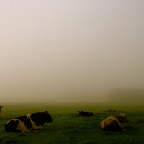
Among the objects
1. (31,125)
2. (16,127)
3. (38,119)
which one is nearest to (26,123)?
(31,125)

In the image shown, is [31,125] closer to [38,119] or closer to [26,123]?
[26,123]

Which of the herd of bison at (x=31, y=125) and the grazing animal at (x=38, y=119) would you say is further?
the grazing animal at (x=38, y=119)

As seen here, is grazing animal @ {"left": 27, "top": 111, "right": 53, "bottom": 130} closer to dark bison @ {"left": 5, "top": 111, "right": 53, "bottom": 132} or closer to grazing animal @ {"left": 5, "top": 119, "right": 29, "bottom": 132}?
dark bison @ {"left": 5, "top": 111, "right": 53, "bottom": 132}

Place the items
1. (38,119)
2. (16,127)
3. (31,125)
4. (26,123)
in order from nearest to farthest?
(16,127) < (26,123) < (31,125) < (38,119)

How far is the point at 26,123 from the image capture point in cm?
1137

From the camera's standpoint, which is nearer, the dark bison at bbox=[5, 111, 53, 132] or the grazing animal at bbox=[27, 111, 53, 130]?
the dark bison at bbox=[5, 111, 53, 132]

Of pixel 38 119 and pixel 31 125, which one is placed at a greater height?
pixel 38 119

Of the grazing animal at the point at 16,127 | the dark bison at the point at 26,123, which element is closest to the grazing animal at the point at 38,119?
the dark bison at the point at 26,123

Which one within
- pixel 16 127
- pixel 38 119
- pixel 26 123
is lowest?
pixel 16 127

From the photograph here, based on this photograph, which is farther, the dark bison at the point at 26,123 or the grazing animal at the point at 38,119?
the grazing animal at the point at 38,119

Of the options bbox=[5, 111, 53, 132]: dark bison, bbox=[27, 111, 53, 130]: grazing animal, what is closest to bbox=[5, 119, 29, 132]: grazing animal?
bbox=[5, 111, 53, 132]: dark bison

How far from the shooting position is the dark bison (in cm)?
1091

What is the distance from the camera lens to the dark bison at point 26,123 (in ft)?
35.8

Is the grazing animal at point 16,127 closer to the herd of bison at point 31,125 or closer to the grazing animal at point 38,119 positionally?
the herd of bison at point 31,125
